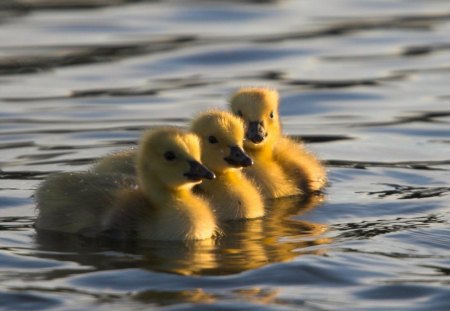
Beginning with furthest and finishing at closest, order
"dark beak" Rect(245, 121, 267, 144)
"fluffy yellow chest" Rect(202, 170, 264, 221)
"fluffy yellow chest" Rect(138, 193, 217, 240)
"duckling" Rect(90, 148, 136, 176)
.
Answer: "dark beak" Rect(245, 121, 267, 144) → "duckling" Rect(90, 148, 136, 176) → "fluffy yellow chest" Rect(202, 170, 264, 221) → "fluffy yellow chest" Rect(138, 193, 217, 240)

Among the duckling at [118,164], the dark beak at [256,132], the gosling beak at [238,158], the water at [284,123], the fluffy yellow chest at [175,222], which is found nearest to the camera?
the water at [284,123]

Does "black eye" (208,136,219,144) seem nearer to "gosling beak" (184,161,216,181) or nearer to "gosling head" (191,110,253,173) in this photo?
"gosling head" (191,110,253,173)

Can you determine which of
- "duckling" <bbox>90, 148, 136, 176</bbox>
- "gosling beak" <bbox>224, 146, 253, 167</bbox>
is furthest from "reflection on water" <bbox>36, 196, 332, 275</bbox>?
"duckling" <bbox>90, 148, 136, 176</bbox>

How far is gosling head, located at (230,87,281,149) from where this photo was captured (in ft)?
31.9

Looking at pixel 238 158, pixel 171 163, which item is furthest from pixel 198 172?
pixel 238 158

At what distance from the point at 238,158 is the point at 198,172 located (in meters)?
0.59

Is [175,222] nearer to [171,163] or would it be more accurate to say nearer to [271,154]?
[171,163]

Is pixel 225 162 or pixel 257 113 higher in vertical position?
pixel 257 113

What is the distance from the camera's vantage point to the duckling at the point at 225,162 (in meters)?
9.06

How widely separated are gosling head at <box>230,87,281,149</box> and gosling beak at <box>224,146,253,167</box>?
627 mm

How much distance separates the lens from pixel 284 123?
1281cm

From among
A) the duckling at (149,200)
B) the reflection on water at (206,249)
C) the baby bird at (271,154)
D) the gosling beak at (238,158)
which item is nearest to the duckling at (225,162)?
the gosling beak at (238,158)

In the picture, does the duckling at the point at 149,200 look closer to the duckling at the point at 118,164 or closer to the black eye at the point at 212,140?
the black eye at the point at 212,140

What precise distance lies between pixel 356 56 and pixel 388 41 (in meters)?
0.94
